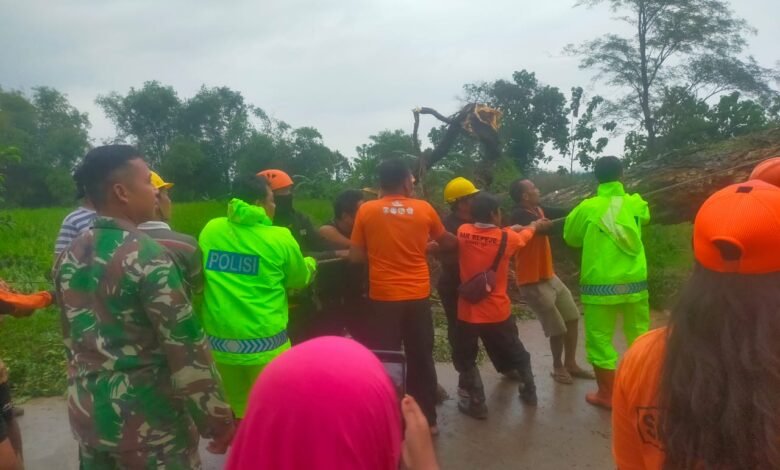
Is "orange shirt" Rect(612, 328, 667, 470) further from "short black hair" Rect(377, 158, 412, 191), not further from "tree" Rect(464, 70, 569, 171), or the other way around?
"tree" Rect(464, 70, 569, 171)

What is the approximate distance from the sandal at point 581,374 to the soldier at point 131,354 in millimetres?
3698

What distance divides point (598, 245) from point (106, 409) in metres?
3.29

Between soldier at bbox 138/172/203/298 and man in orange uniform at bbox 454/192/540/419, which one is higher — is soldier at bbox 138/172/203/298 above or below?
above

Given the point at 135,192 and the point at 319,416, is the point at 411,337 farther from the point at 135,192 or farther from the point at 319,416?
the point at 319,416

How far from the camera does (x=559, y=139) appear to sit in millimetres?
20656

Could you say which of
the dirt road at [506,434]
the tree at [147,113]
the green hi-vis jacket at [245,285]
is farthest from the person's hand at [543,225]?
the tree at [147,113]

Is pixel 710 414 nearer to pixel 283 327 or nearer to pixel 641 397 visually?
pixel 641 397

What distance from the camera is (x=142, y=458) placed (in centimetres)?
215

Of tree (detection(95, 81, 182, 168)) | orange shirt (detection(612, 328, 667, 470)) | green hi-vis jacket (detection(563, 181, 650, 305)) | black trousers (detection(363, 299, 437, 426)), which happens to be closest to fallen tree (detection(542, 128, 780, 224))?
green hi-vis jacket (detection(563, 181, 650, 305))

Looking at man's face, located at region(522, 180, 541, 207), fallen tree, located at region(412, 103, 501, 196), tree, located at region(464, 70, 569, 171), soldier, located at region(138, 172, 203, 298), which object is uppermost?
tree, located at region(464, 70, 569, 171)

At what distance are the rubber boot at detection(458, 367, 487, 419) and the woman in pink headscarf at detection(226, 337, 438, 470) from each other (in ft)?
11.4

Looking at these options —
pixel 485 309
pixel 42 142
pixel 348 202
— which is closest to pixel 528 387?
pixel 485 309

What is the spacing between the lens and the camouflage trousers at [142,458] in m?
2.15

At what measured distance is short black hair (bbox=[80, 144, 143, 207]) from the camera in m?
2.26
